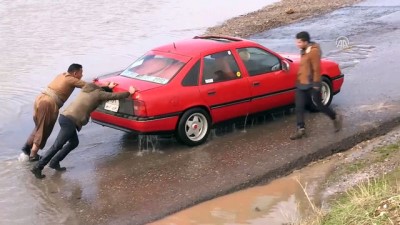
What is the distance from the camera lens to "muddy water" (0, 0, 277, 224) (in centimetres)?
818

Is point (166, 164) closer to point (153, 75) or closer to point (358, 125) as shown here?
point (153, 75)

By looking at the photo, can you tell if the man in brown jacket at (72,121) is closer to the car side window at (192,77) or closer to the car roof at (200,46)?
the car side window at (192,77)

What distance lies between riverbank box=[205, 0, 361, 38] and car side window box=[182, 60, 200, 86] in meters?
11.6

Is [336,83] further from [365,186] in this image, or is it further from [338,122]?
[365,186]

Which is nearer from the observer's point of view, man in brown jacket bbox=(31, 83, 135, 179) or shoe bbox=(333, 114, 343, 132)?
man in brown jacket bbox=(31, 83, 135, 179)

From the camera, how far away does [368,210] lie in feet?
19.1

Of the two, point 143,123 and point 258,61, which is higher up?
point 258,61

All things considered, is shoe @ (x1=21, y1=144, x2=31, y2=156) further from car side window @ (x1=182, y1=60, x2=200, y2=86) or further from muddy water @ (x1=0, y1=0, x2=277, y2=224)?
car side window @ (x1=182, y1=60, x2=200, y2=86)

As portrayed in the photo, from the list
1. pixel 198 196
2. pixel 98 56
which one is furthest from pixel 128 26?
pixel 198 196

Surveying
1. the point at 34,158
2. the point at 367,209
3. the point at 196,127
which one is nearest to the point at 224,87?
the point at 196,127

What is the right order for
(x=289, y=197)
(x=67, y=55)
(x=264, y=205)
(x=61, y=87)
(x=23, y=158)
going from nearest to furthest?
(x=264, y=205) → (x=289, y=197) → (x=61, y=87) → (x=23, y=158) → (x=67, y=55)

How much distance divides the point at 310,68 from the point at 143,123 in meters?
2.78

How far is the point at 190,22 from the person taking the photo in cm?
2642

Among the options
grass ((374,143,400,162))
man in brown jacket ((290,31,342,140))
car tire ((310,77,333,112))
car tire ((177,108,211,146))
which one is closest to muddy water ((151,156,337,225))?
grass ((374,143,400,162))
